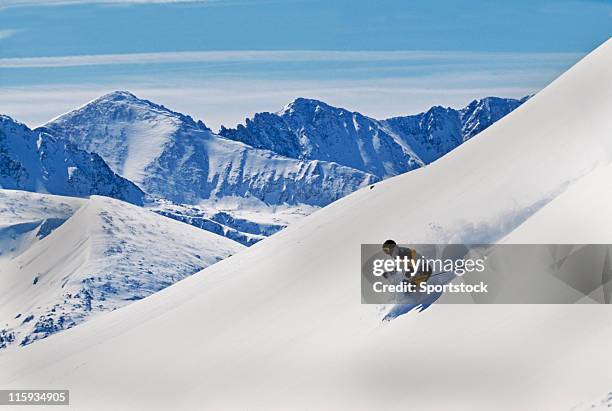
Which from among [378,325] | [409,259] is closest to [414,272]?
[409,259]

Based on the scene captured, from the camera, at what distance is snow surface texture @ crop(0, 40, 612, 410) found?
30.5 meters

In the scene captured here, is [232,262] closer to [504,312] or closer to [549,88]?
[549,88]

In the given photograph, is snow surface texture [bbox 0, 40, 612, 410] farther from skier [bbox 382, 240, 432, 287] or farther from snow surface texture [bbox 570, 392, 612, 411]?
skier [bbox 382, 240, 432, 287]

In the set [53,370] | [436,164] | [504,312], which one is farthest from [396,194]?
[504,312]

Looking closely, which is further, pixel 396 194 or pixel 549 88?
pixel 396 194

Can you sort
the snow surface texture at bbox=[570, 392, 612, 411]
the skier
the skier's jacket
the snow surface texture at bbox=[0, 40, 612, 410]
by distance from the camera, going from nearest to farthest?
the snow surface texture at bbox=[570, 392, 612, 411]
the snow surface texture at bbox=[0, 40, 612, 410]
the skier
the skier's jacket

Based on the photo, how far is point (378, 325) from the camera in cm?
3869

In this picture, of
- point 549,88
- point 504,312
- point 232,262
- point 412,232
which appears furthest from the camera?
point 232,262

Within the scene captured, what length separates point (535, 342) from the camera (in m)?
30.4

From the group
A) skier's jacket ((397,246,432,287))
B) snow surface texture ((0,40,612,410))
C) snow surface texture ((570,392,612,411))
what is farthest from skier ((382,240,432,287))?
snow surface texture ((570,392,612,411))

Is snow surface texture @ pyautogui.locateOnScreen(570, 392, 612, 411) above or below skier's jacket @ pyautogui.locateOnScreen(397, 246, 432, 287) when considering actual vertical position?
below

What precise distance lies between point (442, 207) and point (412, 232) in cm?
234

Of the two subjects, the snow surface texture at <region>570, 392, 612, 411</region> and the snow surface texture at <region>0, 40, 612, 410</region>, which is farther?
the snow surface texture at <region>0, 40, 612, 410</region>

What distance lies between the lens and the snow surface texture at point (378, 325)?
30.5 meters
